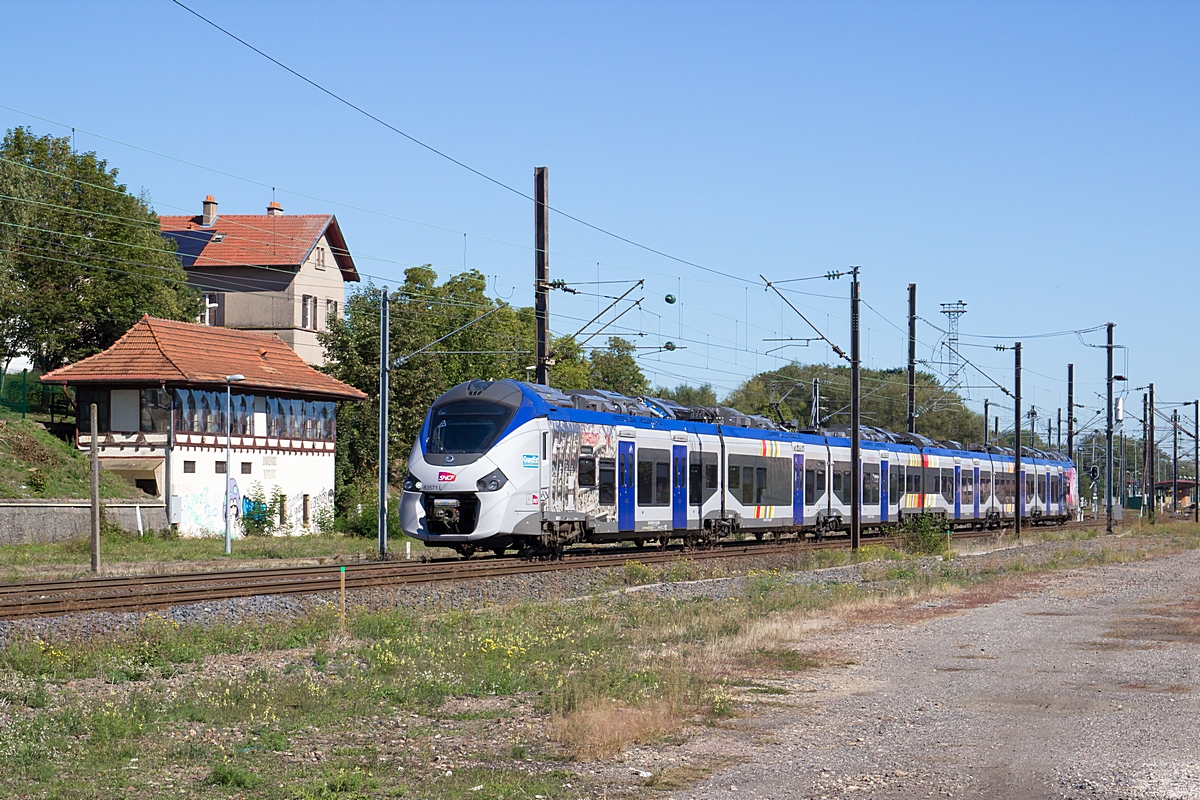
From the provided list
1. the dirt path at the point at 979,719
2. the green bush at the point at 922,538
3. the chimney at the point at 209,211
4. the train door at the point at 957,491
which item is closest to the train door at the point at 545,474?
the dirt path at the point at 979,719

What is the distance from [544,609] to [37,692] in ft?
30.3

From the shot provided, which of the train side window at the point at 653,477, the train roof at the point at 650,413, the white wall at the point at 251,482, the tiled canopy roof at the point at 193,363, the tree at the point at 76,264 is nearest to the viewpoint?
the train roof at the point at 650,413

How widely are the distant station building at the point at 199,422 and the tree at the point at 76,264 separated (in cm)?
785

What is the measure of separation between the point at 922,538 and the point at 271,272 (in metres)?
47.3

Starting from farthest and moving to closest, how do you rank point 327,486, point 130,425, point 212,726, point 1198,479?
point 1198,479 → point 327,486 → point 130,425 → point 212,726

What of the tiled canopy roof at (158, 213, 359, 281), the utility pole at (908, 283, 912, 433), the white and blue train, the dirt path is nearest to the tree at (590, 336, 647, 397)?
the tiled canopy roof at (158, 213, 359, 281)

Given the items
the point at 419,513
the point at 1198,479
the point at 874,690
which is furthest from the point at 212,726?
the point at 1198,479

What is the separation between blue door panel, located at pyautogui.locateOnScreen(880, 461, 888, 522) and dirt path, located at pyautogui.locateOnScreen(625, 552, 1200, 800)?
25.2 metres

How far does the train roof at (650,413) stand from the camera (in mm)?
27141

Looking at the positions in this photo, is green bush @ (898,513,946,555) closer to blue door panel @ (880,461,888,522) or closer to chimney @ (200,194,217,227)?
blue door panel @ (880,461,888,522)

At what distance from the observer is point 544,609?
66.8ft

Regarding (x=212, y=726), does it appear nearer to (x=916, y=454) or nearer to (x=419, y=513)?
(x=419, y=513)

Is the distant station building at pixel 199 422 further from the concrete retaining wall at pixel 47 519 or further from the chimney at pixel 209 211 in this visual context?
the chimney at pixel 209 211

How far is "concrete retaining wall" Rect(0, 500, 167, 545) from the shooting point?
37344 mm
